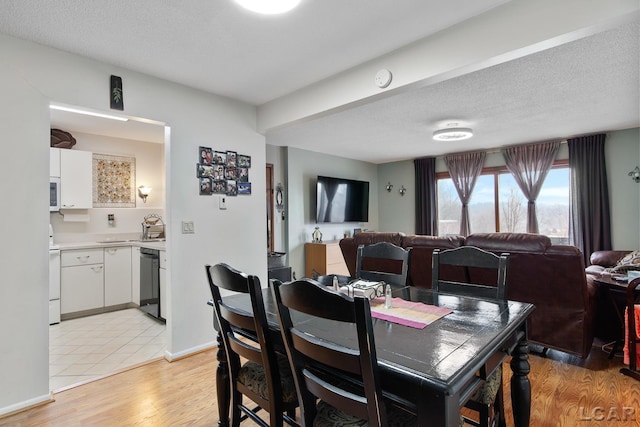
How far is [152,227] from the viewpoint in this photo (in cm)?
491

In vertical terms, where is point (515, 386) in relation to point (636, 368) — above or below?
above

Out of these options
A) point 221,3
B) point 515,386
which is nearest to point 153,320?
point 221,3

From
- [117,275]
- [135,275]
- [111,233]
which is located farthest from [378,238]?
[111,233]

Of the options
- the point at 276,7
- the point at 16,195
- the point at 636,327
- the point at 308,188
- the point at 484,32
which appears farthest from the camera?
the point at 308,188

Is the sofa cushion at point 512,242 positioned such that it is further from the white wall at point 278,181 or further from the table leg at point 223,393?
the white wall at point 278,181

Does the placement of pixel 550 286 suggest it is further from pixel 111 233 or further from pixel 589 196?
pixel 111 233

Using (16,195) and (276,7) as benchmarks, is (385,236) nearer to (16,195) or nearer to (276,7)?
(276,7)

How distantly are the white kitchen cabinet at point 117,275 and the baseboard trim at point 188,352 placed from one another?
6.09ft

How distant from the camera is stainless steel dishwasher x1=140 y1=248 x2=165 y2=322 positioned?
3.72 meters

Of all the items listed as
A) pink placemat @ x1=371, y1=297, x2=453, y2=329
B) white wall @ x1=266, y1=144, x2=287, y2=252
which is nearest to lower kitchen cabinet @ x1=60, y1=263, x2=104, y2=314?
white wall @ x1=266, y1=144, x2=287, y2=252

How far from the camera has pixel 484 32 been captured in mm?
1923

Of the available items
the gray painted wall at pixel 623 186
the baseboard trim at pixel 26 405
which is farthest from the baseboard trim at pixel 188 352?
the gray painted wall at pixel 623 186

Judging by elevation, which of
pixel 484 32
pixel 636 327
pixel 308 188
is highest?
pixel 484 32

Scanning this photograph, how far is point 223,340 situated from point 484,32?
7.42ft
